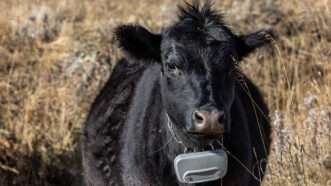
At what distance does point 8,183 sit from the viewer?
8.75 metres

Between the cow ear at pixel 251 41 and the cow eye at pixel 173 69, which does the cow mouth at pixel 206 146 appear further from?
the cow ear at pixel 251 41

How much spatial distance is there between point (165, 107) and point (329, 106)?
7.77 ft

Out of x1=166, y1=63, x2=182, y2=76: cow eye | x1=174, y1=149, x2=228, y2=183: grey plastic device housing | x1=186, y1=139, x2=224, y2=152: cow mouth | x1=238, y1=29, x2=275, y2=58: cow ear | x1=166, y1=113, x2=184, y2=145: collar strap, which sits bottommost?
x1=174, y1=149, x2=228, y2=183: grey plastic device housing

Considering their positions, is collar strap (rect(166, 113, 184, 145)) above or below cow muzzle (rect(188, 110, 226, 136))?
below

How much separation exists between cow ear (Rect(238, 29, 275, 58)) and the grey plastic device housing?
0.92 meters

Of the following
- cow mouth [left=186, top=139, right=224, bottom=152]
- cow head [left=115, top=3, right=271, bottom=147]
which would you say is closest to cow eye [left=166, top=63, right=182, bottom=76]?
cow head [left=115, top=3, right=271, bottom=147]

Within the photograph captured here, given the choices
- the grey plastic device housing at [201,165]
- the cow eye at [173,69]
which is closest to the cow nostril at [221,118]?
the grey plastic device housing at [201,165]

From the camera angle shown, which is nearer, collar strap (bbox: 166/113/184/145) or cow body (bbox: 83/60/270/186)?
collar strap (bbox: 166/113/184/145)

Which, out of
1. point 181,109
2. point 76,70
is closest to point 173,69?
point 181,109

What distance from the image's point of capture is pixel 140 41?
18.5 feet

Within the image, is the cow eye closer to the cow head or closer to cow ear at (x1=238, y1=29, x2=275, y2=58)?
the cow head

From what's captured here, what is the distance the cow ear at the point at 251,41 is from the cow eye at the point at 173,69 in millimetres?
688

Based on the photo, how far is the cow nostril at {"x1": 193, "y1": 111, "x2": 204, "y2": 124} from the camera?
4764mm

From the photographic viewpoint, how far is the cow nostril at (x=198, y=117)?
4.76 meters
